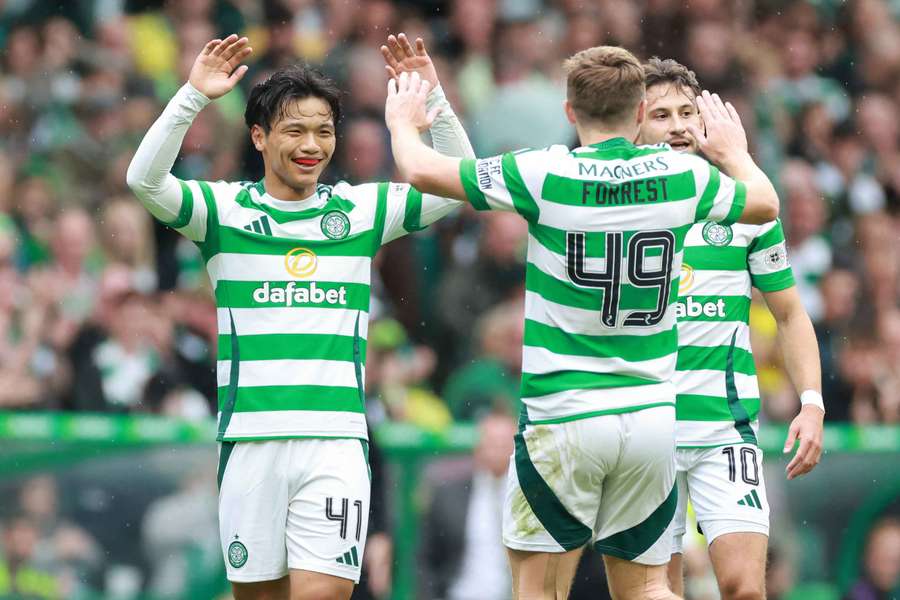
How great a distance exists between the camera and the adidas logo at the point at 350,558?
5383 mm

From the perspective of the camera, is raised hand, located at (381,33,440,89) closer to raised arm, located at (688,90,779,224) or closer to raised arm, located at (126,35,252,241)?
raised arm, located at (126,35,252,241)

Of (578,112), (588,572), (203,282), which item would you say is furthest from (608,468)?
(203,282)

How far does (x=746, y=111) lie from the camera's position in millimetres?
11070

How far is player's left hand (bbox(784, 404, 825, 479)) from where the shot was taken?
5.72m

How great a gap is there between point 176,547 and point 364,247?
3.63 metres

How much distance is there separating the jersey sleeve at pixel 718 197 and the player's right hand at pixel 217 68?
66.7 inches

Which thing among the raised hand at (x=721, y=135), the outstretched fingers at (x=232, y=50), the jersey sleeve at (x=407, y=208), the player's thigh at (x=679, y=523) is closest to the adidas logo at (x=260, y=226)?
the jersey sleeve at (x=407, y=208)

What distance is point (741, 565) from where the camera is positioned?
5.75 metres

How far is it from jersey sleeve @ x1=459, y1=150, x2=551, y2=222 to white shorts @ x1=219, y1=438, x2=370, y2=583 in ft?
3.60

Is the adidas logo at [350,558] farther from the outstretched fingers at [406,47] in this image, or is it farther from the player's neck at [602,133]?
the outstretched fingers at [406,47]

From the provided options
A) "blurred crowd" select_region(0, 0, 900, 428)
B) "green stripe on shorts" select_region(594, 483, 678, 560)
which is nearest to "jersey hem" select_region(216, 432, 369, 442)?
"green stripe on shorts" select_region(594, 483, 678, 560)

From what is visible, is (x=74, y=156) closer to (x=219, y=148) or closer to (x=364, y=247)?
(x=219, y=148)

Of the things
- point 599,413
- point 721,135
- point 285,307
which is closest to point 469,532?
point 285,307

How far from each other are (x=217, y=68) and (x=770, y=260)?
2.29m
